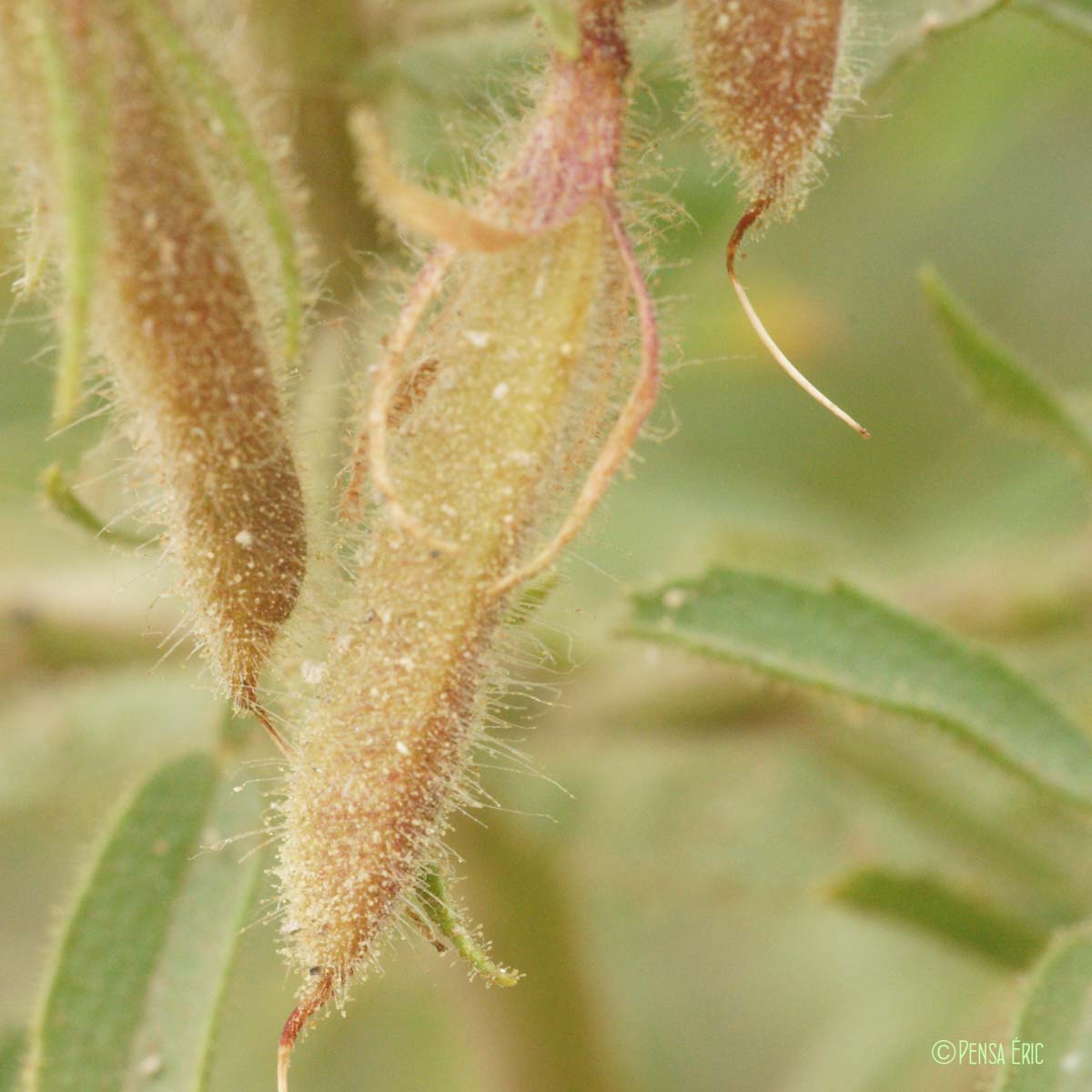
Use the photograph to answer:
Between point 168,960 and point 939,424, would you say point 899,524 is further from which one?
point 168,960

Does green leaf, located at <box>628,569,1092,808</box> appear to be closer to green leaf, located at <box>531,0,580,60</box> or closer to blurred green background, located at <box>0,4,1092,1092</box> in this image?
blurred green background, located at <box>0,4,1092,1092</box>

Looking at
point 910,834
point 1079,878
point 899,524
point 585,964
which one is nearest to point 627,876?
point 585,964

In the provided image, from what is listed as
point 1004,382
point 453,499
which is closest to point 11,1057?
point 453,499

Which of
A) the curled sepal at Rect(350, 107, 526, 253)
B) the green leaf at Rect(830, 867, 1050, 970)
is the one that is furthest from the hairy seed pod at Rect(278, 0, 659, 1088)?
the green leaf at Rect(830, 867, 1050, 970)

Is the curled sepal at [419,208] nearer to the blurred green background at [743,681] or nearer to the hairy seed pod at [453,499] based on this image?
the hairy seed pod at [453,499]

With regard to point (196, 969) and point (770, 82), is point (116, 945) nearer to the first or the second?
point (196, 969)
